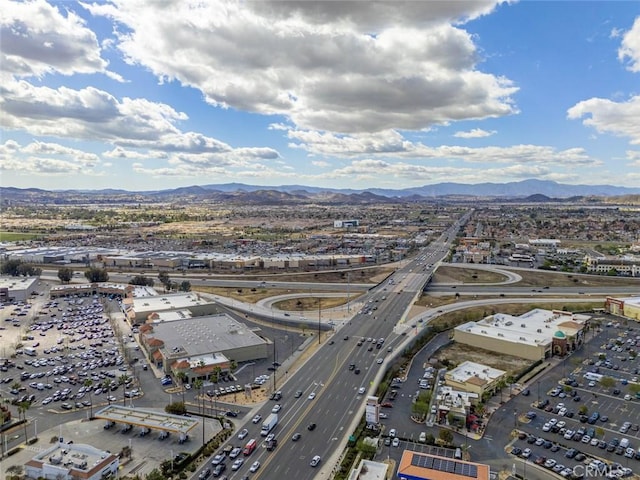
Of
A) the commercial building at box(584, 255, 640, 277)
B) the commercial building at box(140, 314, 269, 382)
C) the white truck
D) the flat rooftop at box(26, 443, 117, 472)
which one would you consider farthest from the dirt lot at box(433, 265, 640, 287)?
the flat rooftop at box(26, 443, 117, 472)

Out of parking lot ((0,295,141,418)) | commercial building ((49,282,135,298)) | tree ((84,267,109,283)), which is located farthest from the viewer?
tree ((84,267,109,283))

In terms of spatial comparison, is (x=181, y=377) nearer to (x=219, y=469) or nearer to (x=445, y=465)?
(x=219, y=469)

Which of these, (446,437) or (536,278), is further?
(536,278)

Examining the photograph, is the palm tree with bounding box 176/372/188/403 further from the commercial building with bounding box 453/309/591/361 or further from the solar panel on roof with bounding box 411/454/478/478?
the commercial building with bounding box 453/309/591/361

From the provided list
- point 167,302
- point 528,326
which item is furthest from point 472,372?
point 167,302

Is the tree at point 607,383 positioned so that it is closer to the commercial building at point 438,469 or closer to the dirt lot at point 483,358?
the dirt lot at point 483,358
